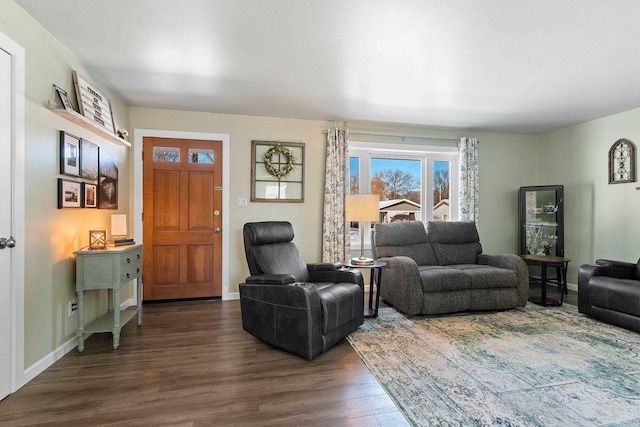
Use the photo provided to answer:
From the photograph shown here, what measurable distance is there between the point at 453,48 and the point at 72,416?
138 inches

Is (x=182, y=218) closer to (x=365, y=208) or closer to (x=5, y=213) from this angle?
(x=5, y=213)

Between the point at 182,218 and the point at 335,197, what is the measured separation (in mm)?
2028

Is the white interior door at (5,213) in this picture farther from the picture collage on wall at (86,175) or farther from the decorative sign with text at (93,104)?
the decorative sign with text at (93,104)

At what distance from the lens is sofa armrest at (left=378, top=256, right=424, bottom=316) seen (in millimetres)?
3299

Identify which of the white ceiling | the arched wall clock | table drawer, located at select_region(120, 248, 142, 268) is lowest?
table drawer, located at select_region(120, 248, 142, 268)

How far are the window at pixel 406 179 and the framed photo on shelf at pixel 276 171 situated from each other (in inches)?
33.9

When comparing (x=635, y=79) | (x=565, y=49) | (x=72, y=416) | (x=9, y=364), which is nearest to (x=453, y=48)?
(x=565, y=49)

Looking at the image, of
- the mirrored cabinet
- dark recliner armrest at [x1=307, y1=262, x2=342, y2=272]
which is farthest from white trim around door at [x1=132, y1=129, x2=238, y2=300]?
the mirrored cabinet

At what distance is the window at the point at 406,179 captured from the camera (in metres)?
4.64

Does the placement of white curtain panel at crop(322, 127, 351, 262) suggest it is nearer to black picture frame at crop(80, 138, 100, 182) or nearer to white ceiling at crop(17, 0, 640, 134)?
white ceiling at crop(17, 0, 640, 134)

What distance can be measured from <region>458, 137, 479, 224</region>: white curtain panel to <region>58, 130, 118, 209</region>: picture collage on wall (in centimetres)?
465

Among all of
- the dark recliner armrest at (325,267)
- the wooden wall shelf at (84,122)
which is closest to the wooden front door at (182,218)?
the wooden wall shelf at (84,122)

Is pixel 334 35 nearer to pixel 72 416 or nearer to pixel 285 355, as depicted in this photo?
pixel 285 355

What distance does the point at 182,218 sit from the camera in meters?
3.97
